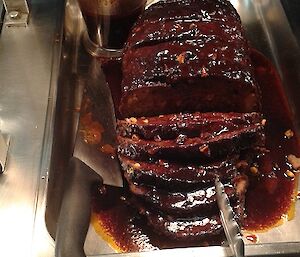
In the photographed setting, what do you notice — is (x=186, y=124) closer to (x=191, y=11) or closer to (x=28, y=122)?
(x=191, y=11)

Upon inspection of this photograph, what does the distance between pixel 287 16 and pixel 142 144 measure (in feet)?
3.88

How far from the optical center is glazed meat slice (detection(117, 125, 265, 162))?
1.94 metres

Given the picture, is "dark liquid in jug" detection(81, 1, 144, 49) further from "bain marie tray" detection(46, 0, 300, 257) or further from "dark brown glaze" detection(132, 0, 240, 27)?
"dark brown glaze" detection(132, 0, 240, 27)

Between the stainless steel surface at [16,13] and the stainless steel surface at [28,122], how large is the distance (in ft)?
0.12

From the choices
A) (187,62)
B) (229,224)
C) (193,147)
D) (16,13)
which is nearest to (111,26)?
(16,13)

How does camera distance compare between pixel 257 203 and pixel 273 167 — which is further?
pixel 273 167

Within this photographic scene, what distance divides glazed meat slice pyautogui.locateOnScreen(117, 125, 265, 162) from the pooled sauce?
0.20 metres

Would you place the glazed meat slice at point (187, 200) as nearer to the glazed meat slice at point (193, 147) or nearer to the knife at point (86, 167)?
the glazed meat slice at point (193, 147)

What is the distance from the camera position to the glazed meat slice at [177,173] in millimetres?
1909

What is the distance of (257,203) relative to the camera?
2.06m

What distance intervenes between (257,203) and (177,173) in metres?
0.37

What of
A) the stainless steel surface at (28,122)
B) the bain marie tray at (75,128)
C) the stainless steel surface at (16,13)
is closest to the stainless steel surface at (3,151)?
the stainless steel surface at (28,122)

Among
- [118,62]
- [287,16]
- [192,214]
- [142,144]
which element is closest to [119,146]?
[142,144]

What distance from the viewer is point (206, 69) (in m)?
2.04
